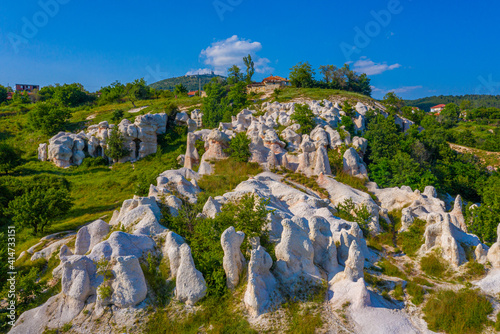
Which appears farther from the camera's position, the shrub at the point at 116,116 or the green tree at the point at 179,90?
the green tree at the point at 179,90

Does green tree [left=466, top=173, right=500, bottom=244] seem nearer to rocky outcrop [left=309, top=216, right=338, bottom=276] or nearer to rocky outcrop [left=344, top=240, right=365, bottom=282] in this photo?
rocky outcrop [left=309, top=216, right=338, bottom=276]

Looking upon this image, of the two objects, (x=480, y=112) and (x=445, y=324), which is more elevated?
(x=480, y=112)

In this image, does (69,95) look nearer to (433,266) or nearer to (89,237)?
(89,237)

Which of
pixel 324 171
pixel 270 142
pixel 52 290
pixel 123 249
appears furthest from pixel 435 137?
pixel 52 290

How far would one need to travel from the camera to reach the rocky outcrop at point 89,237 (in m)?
14.5

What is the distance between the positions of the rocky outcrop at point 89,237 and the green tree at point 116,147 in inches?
1047

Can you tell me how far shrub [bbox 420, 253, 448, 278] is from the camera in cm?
1351

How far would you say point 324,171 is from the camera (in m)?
28.9

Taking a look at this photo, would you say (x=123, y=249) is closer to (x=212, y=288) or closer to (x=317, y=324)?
(x=212, y=288)

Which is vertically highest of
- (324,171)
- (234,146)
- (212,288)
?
(234,146)

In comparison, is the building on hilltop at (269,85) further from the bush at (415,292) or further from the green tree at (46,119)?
the bush at (415,292)

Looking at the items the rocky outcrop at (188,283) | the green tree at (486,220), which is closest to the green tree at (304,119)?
the green tree at (486,220)

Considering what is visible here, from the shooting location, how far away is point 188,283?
10.5 metres

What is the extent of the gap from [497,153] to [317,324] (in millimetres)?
65692
